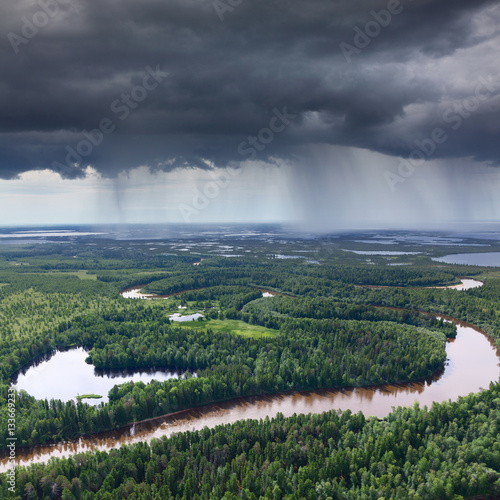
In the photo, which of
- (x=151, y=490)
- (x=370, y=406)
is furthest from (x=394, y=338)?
(x=151, y=490)

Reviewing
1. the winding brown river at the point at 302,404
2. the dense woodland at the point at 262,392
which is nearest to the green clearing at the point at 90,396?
the dense woodland at the point at 262,392

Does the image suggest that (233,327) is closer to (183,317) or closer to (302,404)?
(183,317)

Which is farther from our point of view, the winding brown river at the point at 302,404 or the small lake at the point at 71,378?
the small lake at the point at 71,378

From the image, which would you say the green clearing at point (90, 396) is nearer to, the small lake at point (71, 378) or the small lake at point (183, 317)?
the small lake at point (71, 378)

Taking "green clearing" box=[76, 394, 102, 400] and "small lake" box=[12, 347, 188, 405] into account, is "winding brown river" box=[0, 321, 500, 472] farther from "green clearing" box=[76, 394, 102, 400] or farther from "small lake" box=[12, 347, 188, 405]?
"green clearing" box=[76, 394, 102, 400]

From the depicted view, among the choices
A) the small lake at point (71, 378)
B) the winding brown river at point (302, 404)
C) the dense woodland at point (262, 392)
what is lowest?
the winding brown river at point (302, 404)
